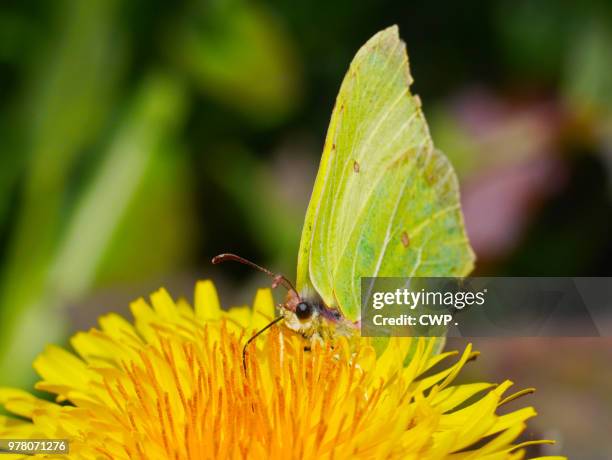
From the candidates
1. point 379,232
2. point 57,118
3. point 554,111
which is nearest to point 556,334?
point 379,232

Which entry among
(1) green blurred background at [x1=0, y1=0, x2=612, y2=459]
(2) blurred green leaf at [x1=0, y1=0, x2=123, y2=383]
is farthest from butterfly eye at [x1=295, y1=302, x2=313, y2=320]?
(2) blurred green leaf at [x1=0, y1=0, x2=123, y2=383]

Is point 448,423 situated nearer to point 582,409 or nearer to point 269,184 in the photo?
point 582,409

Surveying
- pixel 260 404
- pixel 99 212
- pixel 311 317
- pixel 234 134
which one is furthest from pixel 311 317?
pixel 234 134

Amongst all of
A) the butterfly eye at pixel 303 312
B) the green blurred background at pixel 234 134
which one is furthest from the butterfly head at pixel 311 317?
the green blurred background at pixel 234 134

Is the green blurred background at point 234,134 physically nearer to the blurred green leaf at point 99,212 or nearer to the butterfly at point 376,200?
the blurred green leaf at point 99,212

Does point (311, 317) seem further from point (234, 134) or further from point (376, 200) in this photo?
point (234, 134)

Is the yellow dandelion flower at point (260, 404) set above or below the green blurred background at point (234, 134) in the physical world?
below
